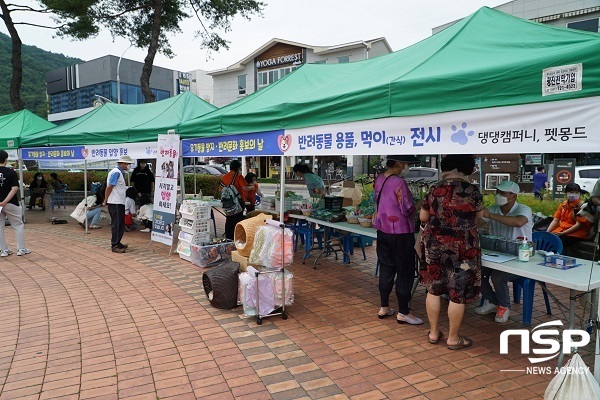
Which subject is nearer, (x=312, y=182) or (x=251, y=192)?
(x=312, y=182)

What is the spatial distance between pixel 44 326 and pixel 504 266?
463 centimetres

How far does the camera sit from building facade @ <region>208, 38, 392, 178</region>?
30438 mm

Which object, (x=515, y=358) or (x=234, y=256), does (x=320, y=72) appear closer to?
(x=234, y=256)

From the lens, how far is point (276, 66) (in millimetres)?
34812

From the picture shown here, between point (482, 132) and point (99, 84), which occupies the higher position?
point (99, 84)

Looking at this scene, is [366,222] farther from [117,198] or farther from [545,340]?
[117,198]

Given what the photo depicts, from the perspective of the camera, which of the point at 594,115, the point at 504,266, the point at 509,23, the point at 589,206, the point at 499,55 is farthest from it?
the point at 589,206

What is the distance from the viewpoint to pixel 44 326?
438cm

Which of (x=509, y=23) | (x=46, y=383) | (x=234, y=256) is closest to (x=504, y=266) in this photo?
(x=509, y=23)

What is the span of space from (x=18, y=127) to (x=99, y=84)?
35980mm

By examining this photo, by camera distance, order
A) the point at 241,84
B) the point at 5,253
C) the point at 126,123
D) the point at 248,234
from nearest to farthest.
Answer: the point at 248,234
the point at 5,253
the point at 126,123
the point at 241,84

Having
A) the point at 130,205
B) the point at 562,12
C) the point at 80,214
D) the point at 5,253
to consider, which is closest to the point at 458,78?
the point at 5,253

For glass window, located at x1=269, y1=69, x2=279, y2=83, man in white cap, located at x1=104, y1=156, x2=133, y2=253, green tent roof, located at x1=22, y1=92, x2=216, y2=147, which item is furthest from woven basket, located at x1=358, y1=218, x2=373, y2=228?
glass window, located at x1=269, y1=69, x2=279, y2=83

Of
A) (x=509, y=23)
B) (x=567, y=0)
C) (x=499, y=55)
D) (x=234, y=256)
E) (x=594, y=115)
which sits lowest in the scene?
(x=234, y=256)
